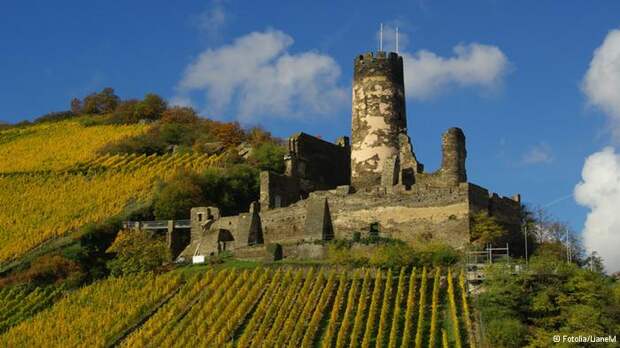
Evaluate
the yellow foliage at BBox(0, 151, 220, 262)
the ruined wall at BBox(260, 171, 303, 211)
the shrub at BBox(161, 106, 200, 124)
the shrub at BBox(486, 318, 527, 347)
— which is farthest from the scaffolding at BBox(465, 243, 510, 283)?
the shrub at BBox(161, 106, 200, 124)

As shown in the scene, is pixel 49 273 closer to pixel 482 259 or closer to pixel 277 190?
pixel 277 190

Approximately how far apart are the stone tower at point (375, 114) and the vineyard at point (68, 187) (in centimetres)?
1222

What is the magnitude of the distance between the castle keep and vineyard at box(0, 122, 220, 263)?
741cm

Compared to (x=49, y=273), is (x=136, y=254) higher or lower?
higher

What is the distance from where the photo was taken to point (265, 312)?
42062mm

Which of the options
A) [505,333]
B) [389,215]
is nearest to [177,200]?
[389,215]

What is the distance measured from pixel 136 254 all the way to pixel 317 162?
1357cm

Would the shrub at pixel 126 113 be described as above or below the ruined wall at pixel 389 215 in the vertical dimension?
above

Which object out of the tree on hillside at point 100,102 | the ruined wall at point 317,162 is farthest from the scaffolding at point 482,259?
the tree on hillside at point 100,102

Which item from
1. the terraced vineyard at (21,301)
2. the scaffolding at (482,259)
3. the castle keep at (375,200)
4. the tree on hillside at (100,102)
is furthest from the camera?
the tree on hillside at (100,102)

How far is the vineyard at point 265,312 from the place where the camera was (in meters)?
39.0

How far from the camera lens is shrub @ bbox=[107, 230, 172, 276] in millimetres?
50188

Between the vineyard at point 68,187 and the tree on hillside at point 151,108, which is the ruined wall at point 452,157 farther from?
the tree on hillside at point 151,108

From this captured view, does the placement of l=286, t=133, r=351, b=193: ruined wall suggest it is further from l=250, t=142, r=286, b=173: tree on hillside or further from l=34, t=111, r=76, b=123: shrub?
l=34, t=111, r=76, b=123: shrub
